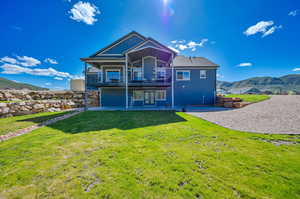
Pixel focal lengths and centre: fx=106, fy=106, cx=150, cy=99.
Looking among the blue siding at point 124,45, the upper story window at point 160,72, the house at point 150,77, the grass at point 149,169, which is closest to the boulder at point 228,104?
the house at point 150,77

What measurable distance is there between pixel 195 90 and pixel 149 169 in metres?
12.9

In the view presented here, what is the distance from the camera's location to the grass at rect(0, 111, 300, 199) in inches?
65.7

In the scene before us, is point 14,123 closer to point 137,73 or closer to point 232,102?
point 137,73

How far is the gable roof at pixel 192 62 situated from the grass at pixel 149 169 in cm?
1125

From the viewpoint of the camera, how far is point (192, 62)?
14.2m

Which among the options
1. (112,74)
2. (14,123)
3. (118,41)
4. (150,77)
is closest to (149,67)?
(150,77)

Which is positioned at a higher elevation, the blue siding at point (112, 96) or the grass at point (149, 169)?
the blue siding at point (112, 96)

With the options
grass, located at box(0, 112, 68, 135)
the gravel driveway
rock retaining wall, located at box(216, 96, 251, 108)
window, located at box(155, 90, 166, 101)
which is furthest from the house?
grass, located at box(0, 112, 68, 135)

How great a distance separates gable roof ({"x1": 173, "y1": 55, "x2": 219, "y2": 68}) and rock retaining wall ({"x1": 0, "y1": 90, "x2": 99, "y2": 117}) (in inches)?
453

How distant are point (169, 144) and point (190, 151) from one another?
67cm

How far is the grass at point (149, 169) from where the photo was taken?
1668 millimetres

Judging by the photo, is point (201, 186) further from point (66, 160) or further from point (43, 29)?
point (43, 29)

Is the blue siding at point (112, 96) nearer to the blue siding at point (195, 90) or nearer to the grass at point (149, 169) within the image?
the blue siding at point (195, 90)

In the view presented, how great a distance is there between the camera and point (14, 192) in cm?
168
